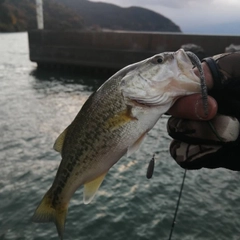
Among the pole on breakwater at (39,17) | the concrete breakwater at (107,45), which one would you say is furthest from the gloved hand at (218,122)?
the pole on breakwater at (39,17)

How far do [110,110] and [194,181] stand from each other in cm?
764

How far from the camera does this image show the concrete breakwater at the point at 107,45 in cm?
2744

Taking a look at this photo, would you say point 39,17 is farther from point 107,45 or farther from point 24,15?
point 24,15

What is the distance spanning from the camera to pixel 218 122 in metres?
2.77

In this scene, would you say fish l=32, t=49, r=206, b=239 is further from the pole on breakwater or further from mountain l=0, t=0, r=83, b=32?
mountain l=0, t=0, r=83, b=32

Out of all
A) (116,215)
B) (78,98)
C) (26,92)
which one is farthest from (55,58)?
(116,215)

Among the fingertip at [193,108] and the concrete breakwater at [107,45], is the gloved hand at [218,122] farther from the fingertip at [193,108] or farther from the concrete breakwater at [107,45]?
the concrete breakwater at [107,45]

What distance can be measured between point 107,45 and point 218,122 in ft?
99.9

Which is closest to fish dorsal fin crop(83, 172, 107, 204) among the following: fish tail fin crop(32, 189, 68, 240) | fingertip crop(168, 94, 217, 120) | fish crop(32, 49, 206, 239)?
fish crop(32, 49, 206, 239)

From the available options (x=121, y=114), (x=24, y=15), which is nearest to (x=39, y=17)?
(x=121, y=114)

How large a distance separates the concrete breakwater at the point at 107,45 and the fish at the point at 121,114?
25.3 metres

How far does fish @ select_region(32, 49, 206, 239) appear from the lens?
9.34 ft

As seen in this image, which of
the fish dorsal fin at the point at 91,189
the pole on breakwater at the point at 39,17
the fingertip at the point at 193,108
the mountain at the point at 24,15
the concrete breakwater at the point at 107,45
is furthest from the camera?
the mountain at the point at 24,15

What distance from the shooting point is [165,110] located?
2.87 m
